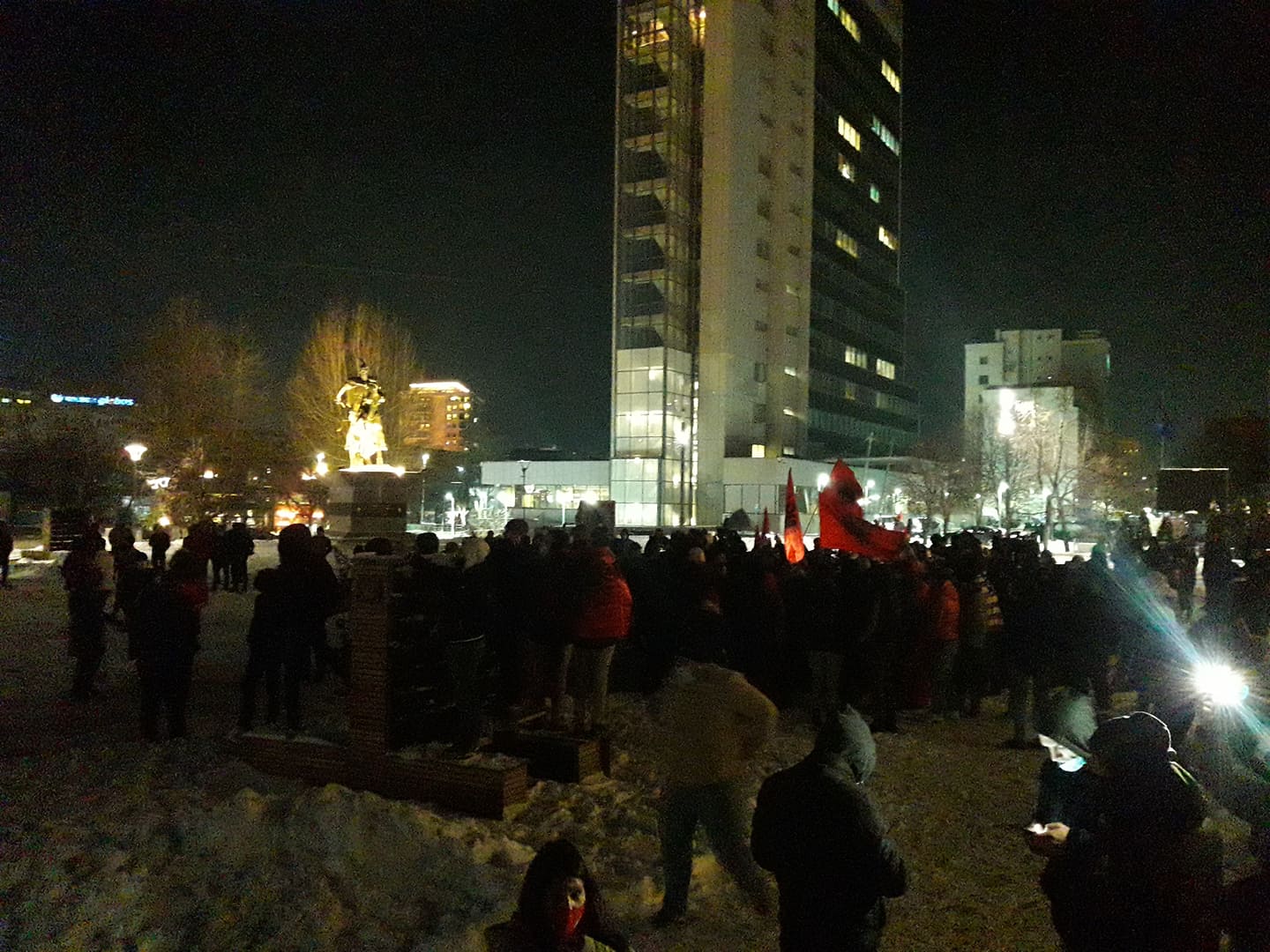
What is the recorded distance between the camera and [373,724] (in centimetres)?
650

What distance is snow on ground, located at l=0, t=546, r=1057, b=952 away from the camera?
4.45 m

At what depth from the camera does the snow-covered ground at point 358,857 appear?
14.6 feet

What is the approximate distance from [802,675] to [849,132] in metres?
78.0

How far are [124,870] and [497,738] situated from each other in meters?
3.13

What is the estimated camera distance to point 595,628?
7.52 metres

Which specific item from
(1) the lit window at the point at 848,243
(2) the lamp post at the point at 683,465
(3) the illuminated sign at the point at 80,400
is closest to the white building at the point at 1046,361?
(1) the lit window at the point at 848,243

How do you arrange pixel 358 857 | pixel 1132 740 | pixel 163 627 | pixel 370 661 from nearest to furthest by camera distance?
1. pixel 1132 740
2. pixel 358 857
3. pixel 370 661
4. pixel 163 627

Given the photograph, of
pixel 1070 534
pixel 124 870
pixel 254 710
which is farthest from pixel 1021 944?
pixel 1070 534

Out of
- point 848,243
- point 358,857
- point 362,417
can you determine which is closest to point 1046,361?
point 848,243

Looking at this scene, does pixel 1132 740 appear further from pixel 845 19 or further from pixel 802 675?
pixel 845 19

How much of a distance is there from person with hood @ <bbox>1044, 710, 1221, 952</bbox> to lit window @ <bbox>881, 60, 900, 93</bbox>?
96.0 m

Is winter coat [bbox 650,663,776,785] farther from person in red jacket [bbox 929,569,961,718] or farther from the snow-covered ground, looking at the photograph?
person in red jacket [bbox 929,569,961,718]

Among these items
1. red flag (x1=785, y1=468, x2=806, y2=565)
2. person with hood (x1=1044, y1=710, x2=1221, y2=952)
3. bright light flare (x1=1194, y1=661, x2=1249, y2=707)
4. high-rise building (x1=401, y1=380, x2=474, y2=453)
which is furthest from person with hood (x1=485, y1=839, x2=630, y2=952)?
high-rise building (x1=401, y1=380, x2=474, y2=453)

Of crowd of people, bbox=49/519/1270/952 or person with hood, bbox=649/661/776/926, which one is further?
person with hood, bbox=649/661/776/926
